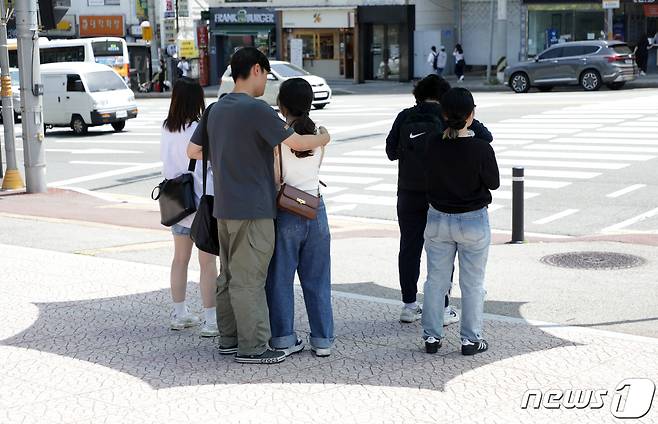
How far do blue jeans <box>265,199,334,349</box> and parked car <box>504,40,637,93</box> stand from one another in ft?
94.2

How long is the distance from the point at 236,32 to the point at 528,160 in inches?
1354

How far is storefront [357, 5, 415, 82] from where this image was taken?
4628 centimetres

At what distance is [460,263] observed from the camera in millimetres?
6668

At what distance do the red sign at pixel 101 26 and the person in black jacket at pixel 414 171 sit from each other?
48073 millimetres

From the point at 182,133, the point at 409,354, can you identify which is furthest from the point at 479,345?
the point at 182,133

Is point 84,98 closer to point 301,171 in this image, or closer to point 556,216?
point 556,216

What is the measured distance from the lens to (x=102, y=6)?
53688 millimetres

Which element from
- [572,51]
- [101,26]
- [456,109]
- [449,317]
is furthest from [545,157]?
[101,26]

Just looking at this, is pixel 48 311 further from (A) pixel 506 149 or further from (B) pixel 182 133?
(A) pixel 506 149

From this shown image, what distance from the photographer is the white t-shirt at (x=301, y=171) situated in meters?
6.48

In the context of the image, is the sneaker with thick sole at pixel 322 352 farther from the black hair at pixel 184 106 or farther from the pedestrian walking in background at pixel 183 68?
the pedestrian walking in background at pixel 183 68

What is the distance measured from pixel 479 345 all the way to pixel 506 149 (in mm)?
13817

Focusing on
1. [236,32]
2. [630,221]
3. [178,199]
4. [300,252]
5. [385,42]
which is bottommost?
[630,221]
